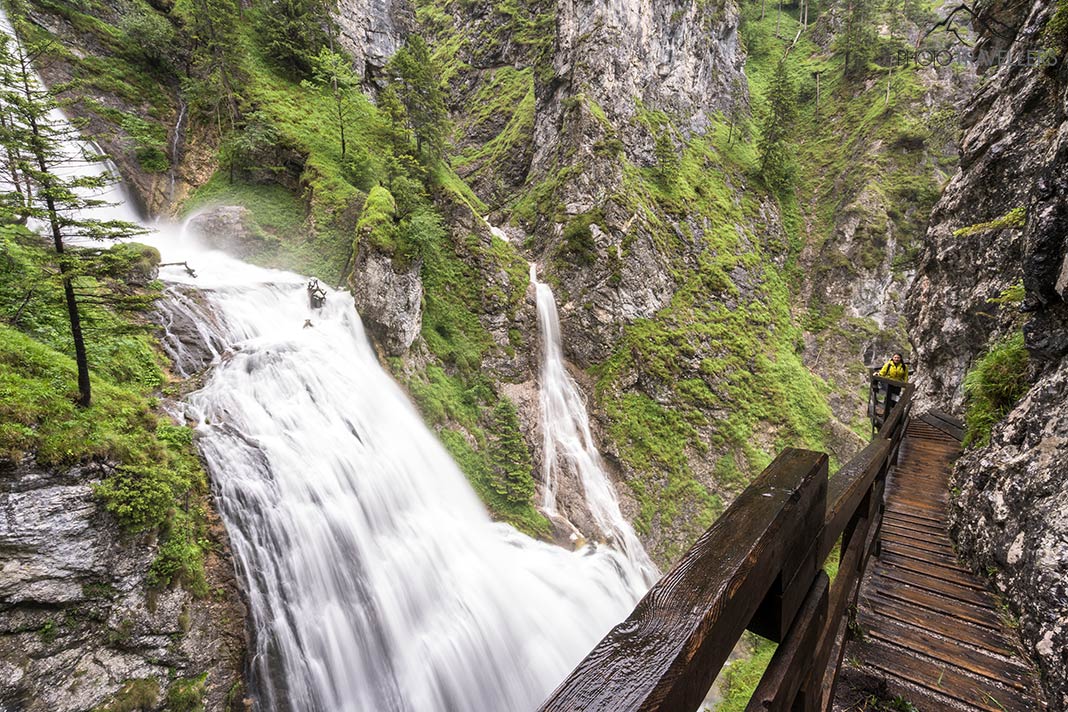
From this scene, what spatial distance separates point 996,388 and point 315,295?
1540 cm

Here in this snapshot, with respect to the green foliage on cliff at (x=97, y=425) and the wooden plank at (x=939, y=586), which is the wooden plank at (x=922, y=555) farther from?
the green foliage on cliff at (x=97, y=425)

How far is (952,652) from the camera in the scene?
3.21 meters

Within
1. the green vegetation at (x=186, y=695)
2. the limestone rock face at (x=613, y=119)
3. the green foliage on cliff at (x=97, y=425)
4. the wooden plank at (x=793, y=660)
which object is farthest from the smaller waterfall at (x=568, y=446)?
the wooden plank at (x=793, y=660)

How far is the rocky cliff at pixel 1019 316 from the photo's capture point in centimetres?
336

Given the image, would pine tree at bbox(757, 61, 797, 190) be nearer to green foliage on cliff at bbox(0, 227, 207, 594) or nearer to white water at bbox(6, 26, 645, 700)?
white water at bbox(6, 26, 645, 700)

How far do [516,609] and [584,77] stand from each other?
86.9 ft

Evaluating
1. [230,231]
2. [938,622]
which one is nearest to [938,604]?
[938,622]

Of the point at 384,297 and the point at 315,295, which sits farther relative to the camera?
the point at 384,297

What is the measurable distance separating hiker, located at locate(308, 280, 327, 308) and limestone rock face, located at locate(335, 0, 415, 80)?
20.5m

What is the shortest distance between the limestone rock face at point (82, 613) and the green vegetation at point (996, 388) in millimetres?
10957

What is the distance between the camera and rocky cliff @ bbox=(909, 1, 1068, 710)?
3363mm

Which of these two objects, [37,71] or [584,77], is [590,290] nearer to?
[584,77]

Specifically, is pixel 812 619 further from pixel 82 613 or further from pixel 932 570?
pixel 82 613

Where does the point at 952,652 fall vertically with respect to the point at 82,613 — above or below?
above
